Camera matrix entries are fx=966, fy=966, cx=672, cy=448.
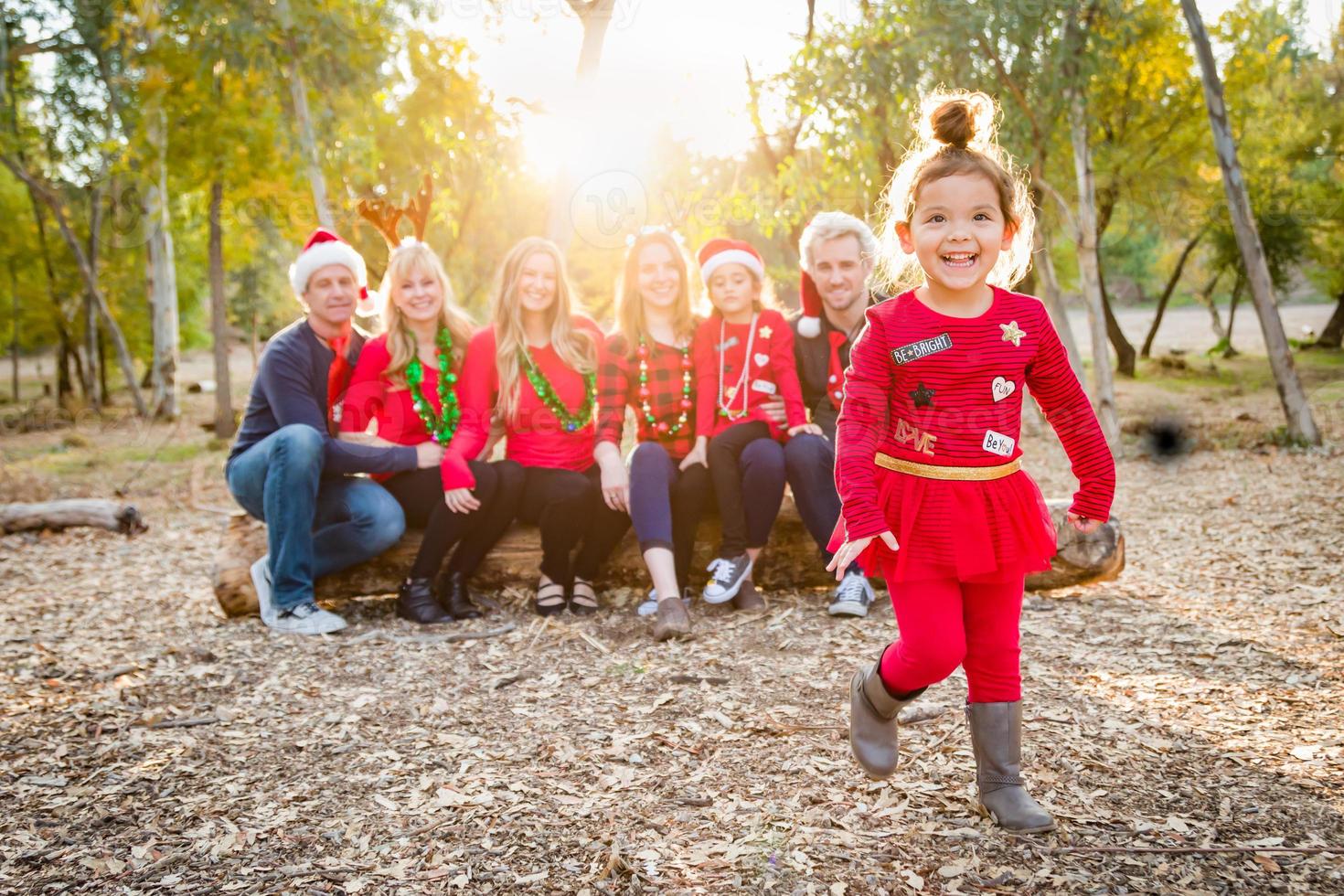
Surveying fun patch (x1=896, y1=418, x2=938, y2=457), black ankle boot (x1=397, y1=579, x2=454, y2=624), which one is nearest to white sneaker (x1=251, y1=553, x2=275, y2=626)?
black ankle boot (x1=397, y1=579, x2=454, y2=624)

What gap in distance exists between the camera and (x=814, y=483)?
389cm

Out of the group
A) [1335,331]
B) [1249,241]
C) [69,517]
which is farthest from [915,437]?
[1335,331]

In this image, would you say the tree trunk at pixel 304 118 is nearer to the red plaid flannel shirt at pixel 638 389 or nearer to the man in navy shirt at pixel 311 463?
the man in navy shirt at pixel 311 463

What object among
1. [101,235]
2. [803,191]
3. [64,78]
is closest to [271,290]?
[101,235]

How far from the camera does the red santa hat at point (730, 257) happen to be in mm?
4180

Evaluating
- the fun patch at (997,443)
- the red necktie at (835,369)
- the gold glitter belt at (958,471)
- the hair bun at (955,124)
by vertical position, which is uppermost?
the hair bun at (955,124)

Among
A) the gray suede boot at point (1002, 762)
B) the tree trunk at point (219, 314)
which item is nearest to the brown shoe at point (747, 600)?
the gray suede boot at point (1002, 762)

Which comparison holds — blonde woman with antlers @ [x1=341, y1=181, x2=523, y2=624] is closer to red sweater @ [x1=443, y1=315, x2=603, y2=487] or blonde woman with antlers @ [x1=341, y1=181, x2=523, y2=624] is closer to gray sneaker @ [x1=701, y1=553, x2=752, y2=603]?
red sweater @ [x1=443, y1=315, x2=603, y2=487]

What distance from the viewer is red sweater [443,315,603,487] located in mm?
4156

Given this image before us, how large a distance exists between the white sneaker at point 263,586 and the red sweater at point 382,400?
0.61 meters

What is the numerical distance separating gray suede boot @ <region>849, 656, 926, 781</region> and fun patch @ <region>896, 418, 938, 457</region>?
528 mm

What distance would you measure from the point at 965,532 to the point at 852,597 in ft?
6.02

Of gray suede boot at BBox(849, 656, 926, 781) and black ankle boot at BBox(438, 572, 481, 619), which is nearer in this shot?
gray suede boot at BBox(849, 656, 926, 781)

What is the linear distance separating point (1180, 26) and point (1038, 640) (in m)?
10.4
